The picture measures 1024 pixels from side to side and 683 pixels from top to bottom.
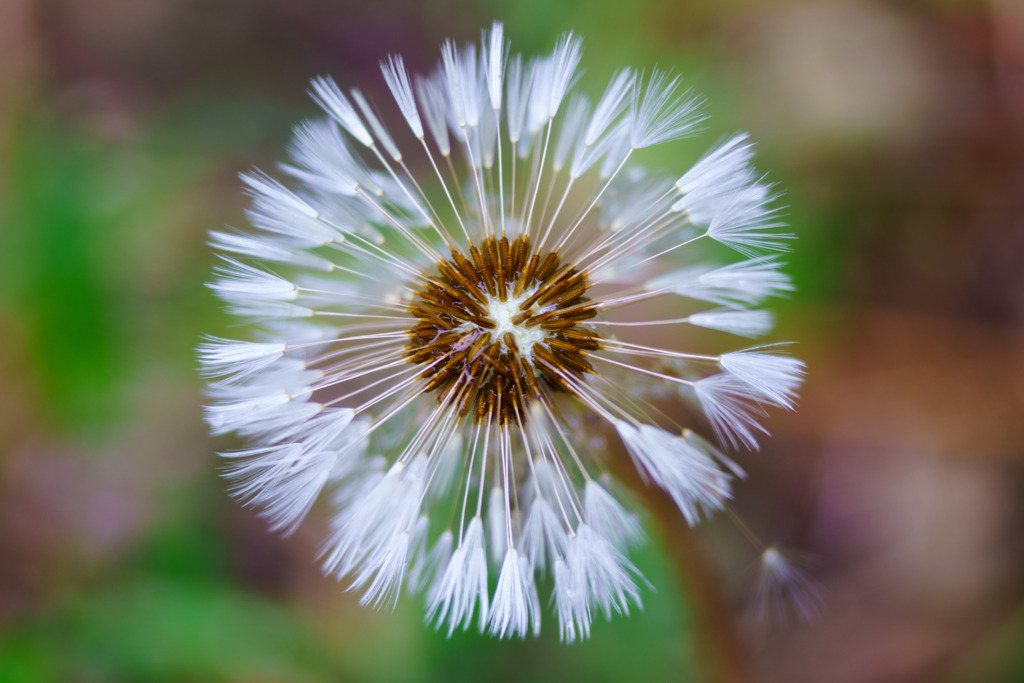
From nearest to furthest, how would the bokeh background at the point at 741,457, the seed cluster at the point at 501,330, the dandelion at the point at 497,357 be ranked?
the dandelion at the point at 497,357, the seed cluster at the point at 501,330, the bokeh background at the point at 741,457

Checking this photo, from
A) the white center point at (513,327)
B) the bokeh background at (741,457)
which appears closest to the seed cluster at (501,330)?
the white center point at (513,327)

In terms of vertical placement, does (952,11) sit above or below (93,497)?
above

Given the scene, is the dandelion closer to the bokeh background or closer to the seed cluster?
the seed cluster

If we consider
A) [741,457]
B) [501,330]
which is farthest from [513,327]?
[741,457]

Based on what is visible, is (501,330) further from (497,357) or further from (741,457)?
(741,457)

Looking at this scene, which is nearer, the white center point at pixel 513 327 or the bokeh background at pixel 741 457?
the white center point at pixel 513 327

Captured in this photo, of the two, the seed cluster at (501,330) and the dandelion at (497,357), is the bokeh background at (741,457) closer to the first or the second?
the dandelion at (497,357)

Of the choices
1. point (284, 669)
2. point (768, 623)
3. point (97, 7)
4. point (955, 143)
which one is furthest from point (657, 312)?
point (97, 7)

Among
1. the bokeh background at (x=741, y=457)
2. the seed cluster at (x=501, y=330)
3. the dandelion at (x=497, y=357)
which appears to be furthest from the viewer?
the bokeh background at (x=741, y=457)

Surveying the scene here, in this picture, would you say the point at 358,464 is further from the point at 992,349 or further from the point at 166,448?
the point at 992,349
